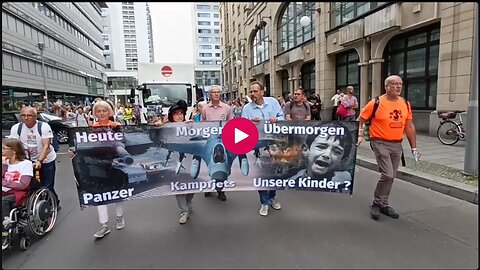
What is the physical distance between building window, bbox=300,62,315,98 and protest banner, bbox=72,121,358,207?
1630 centimetres

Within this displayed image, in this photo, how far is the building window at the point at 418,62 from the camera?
10.8 metres

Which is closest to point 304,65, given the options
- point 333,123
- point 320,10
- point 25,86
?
point 320,10

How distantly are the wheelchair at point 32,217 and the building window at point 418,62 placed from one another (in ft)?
Answer: 39.0

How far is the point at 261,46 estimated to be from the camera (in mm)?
26594

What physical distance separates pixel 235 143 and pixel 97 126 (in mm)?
1746

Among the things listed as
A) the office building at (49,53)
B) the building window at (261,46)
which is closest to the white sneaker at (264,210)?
the office building at (49,53)

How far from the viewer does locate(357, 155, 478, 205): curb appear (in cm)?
456

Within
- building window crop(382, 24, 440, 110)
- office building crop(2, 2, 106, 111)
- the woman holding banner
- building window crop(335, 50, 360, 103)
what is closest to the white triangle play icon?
the woman holding banner

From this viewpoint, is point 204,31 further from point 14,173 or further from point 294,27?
point 14,173

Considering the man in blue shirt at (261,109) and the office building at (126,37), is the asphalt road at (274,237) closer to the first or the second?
the man in blue shirt at (261,109)

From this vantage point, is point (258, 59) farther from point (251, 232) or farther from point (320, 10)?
point (251, 232)

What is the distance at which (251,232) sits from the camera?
3723 mm

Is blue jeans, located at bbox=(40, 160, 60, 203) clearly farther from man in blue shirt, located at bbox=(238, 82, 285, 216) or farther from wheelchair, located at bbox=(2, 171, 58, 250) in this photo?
man in blue shirt, located at bbox=(238, 82, 285, 216)

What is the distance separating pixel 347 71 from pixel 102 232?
14.9 m
